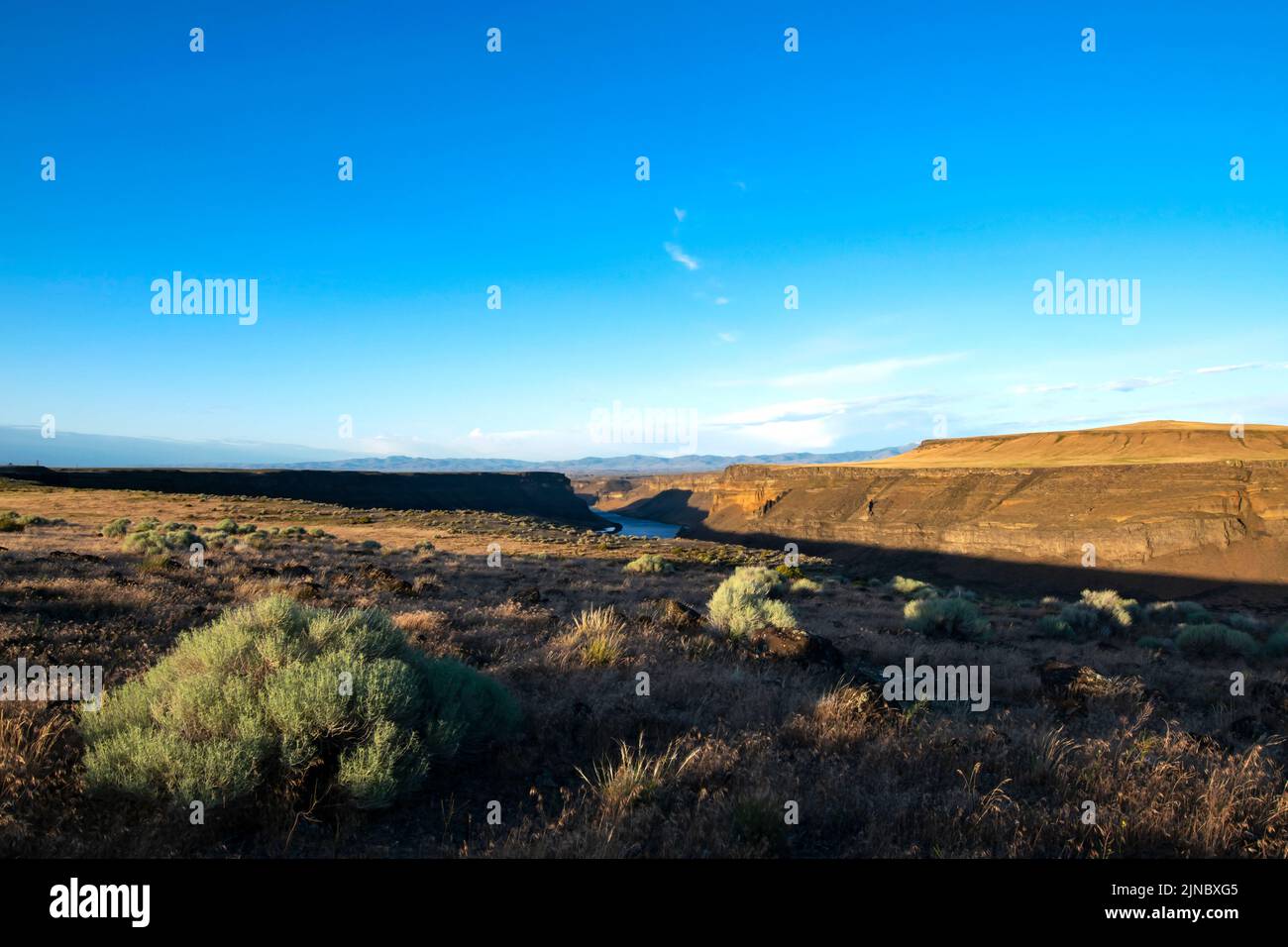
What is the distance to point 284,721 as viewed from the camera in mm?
3857

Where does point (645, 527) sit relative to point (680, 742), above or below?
below

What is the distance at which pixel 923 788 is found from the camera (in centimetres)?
418

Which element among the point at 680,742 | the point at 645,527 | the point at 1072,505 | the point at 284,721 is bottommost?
the point at 645,527

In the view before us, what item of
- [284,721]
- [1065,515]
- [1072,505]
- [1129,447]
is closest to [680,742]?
[284,721]

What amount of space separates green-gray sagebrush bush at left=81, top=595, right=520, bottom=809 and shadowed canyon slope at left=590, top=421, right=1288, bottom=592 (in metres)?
47.1

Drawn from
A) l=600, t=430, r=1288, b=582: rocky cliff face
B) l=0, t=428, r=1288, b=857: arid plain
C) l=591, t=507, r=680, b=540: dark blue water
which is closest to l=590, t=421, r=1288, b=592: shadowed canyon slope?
l=600, t=430, r=1288, b=582: rocky cliff face

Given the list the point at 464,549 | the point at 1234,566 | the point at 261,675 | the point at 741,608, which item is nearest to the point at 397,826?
the point at 261,675

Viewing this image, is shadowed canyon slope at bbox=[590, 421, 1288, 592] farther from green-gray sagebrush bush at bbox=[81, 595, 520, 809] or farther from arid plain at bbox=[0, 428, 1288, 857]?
green-gray sagebrush bush at bbox=[81, 595, 520, 809]

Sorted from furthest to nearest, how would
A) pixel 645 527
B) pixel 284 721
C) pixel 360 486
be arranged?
pixel 645 527 < pixel 360 486 < pixel 284 721

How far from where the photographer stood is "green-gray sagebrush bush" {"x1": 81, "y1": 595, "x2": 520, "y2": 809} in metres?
3.55

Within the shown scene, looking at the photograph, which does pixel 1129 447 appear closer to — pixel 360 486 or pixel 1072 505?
pixel 1072 505

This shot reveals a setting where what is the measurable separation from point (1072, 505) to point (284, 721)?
54659 mm

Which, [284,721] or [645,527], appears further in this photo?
[645,527]
